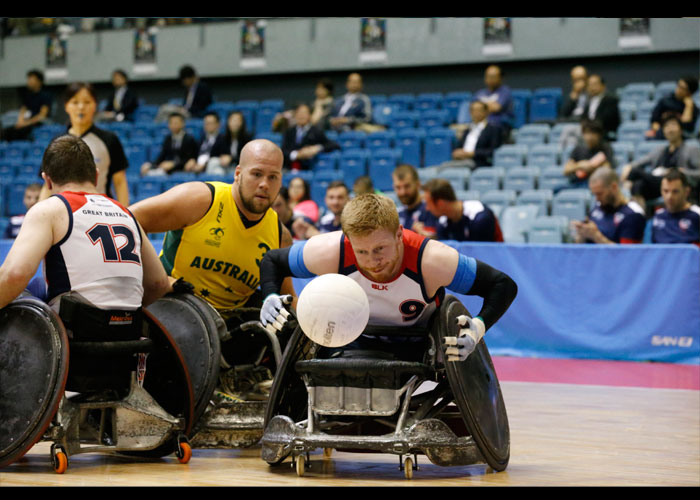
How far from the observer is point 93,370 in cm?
457

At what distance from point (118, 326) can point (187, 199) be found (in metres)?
1.09

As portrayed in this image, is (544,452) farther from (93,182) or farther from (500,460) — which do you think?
(93,182)

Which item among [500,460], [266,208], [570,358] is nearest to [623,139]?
[570,358]

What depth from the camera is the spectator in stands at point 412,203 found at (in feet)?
31.7

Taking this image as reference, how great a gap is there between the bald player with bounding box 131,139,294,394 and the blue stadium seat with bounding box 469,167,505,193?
327 inches

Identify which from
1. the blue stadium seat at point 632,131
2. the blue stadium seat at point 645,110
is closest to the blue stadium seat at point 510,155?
the blue stadium seat at point 632,131

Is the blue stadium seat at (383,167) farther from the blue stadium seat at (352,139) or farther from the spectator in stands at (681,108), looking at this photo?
the spectator in stands at (681,108)

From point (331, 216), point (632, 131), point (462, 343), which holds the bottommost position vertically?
point (462, 343)

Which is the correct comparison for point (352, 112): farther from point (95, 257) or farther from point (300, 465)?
point (300, 465)

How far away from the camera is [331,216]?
10.7 metres

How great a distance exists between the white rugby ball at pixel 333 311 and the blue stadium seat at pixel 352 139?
12.0m

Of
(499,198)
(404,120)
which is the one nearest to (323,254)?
(499,198)

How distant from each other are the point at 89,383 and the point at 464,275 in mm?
1790

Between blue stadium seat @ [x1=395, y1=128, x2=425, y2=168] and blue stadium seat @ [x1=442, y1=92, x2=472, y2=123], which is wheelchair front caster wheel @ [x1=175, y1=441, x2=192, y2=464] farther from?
blue stadium seat @ [x1=442, y1=92, x2=472, y2=123]
